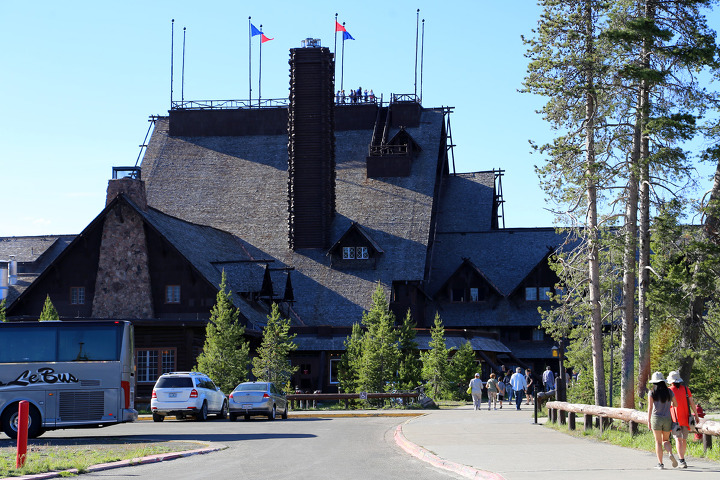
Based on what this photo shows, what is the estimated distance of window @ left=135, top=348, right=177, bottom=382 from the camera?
5144 cm

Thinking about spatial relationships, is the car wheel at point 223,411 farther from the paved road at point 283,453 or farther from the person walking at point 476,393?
the person walking at point 476,393

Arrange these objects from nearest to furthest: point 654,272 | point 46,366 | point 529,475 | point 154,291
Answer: point 529,475 → point 654,272 → point 46,366 → point 154,291

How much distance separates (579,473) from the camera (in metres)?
16.4

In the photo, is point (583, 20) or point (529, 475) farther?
point (583, 20)

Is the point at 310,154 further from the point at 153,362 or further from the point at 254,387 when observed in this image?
the point at 254,387

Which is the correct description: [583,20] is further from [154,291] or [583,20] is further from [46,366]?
[154,291]

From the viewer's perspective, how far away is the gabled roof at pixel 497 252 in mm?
69062

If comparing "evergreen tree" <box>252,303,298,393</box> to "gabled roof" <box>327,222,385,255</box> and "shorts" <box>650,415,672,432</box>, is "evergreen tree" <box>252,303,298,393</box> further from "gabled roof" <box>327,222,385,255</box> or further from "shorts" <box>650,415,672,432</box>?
"shorts" <box>650,415,672,432</box>

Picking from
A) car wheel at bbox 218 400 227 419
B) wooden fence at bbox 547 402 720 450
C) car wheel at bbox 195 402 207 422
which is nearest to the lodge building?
car wheel at bbox 218 400 227 419

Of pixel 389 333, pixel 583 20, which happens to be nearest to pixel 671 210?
pixel 583 20

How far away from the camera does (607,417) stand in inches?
969

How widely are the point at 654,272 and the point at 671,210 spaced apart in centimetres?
200

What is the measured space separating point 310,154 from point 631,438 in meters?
47.9

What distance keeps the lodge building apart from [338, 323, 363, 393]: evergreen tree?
15.2ft
